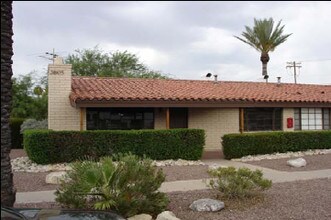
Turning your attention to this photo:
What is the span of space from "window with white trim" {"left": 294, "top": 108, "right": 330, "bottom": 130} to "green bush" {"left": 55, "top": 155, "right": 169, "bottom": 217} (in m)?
16.3

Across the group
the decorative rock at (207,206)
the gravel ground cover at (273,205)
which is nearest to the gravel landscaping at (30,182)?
the gravel ground cover at (273,205)

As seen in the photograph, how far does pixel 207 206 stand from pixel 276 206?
4.48ft

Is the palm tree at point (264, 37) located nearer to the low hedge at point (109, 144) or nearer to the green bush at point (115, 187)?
the low hedge at point (109, 144)

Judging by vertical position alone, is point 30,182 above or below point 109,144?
below

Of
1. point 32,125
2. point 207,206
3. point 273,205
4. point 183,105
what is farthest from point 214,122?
point 207,206

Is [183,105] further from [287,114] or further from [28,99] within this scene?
[28,99]

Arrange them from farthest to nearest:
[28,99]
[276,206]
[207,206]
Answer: [28,99] < [276,206] < [207,206]

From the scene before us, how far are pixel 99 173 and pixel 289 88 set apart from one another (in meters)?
19.2

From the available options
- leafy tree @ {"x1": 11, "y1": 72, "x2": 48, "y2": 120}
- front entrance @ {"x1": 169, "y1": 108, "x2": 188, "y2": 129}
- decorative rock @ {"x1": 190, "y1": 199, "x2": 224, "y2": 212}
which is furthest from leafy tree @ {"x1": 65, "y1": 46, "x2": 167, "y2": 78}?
decorative rock @ {"x1": 190, "y1": 199, "x2": 224, "y2": 212}

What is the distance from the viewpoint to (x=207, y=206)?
773 centimetres

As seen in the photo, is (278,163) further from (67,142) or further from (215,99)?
(67,142)

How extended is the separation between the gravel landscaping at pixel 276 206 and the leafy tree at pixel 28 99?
19923 millimetres

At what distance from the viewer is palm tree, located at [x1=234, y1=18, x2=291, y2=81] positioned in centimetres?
3469

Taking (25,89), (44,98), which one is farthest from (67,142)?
(25,89)
